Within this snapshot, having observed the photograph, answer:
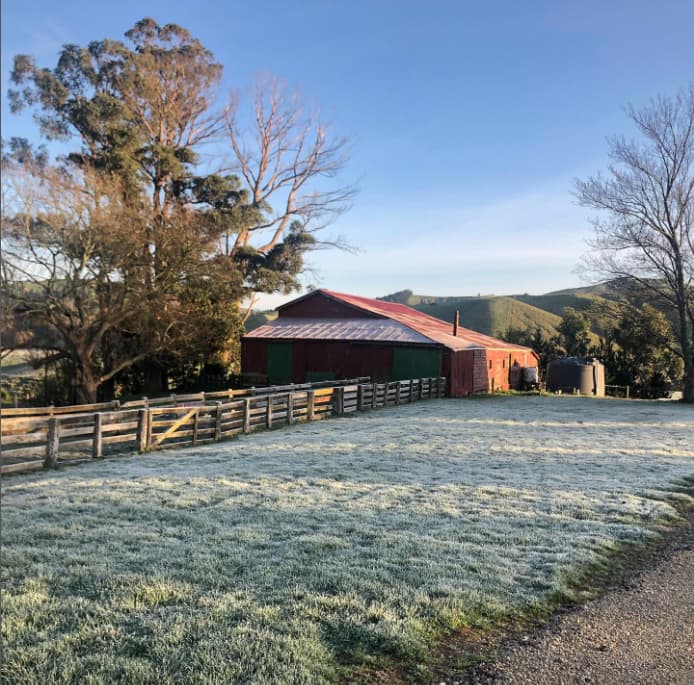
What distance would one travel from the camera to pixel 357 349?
87.7 feet

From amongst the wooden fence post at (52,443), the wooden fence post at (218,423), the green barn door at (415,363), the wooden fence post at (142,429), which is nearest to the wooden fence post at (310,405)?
the wooden fence post at (218,423)

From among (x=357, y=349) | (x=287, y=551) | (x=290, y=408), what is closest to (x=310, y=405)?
(x=290, y=408)

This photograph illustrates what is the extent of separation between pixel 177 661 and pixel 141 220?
870 inches

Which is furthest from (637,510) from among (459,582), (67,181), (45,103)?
(45,103)

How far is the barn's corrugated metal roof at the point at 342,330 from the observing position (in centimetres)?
2617

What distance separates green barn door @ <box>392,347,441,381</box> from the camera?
82.3 ft

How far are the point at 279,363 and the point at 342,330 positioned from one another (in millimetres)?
3824

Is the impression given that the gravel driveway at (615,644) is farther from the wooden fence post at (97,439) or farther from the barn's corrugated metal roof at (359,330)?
the barn's corrugated metal roof at (359,330)

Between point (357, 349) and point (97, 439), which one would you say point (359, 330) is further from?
point (97, 439)

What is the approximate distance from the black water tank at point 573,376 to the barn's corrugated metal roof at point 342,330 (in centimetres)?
1317

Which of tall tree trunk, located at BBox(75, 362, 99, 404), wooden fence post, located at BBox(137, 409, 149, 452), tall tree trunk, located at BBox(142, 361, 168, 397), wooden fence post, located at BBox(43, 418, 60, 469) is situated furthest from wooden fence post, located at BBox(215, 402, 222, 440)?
tall tree trunk, located at BBox(142, 361, 168, 397)

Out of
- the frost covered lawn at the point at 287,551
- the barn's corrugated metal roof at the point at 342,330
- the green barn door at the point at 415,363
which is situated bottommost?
the frost covered lawn at the point at 287,551

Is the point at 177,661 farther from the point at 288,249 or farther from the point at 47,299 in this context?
the point at 288,249

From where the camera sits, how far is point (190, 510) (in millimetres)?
6453
